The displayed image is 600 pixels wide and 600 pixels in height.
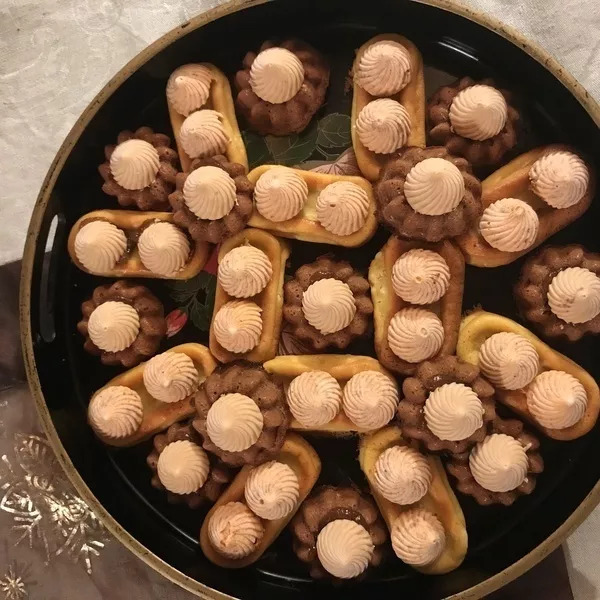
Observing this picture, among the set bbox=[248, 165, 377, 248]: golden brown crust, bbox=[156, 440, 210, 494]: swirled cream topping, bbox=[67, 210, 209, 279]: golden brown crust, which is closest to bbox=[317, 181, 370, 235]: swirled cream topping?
bbox=[248, 165, 377, 248]: golden brown crust

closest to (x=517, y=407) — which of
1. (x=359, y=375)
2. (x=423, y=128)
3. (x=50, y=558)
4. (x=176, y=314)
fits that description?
(x=359, y=375)

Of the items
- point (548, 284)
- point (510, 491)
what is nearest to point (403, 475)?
point (510, 491)

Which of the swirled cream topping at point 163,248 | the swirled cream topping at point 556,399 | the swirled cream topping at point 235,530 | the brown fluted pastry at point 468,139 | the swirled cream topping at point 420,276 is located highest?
the brown fluted pastry at point 468,139

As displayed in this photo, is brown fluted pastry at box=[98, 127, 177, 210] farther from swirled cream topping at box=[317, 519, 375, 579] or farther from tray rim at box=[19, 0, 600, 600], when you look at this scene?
swirled cream topping at box=[317, 519, 375, 579]

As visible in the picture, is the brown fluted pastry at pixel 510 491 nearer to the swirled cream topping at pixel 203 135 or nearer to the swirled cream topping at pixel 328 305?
the swirled cream topping at pixel 328 305

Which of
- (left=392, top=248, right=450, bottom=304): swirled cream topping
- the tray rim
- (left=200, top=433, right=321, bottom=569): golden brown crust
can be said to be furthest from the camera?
(left=200, top=433, right=321, bottom=569): golden brown crust

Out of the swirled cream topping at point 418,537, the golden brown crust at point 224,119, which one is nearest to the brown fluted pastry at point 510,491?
the swirled cream topping at point 418,537
